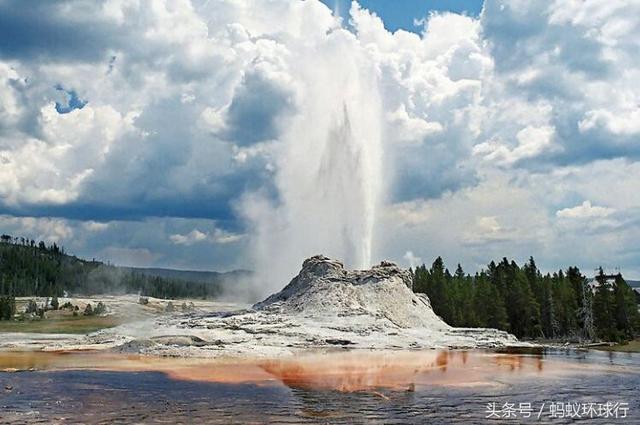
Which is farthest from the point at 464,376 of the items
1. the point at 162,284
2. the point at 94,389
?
the point at 162,284

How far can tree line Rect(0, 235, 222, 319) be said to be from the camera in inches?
5246

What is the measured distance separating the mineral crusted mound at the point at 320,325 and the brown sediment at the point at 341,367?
3.46 m

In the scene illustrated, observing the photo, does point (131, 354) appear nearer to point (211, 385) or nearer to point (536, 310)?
point (211, 385)

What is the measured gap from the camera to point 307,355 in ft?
123

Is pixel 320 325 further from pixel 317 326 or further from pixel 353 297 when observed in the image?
pixel 353 297

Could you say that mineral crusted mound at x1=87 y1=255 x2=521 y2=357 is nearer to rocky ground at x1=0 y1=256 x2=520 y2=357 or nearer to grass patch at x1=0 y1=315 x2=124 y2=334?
rocky ground at x1=0 y1=256 x2=520 y2=357

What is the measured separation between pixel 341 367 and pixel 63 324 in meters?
51.1

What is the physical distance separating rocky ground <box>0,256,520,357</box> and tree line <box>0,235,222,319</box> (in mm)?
87739

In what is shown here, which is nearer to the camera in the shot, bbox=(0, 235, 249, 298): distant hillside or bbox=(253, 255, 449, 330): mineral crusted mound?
bbox=(253, 255, 449, 330): mineral crusted mound

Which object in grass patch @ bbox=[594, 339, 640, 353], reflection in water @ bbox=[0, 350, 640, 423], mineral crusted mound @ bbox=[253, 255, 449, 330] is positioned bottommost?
reflection in water @ bbox=[0, 350, 640, 423]

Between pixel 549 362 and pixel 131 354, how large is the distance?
24572mm

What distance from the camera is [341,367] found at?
3122cm

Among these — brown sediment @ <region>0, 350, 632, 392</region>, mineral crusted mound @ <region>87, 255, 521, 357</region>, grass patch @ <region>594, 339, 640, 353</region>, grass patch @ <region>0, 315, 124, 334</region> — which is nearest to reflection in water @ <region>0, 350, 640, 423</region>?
brown sediment @ <region>0, 350, 632, 392</region>

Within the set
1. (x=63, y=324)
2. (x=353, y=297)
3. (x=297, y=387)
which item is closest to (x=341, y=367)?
(x=297, y=387)
